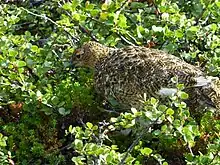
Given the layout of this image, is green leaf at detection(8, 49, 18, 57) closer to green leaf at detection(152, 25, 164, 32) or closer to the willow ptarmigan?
the willow ptarmigan

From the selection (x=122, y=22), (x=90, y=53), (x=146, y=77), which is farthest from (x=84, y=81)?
(x=146, y=77)

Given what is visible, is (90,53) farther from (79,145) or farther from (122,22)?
(79,145)

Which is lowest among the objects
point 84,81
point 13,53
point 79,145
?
point 84,81

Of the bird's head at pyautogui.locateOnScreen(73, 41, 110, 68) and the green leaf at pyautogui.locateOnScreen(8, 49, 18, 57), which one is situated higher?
the green leaf at pyautogui.locateOnScreen(8, 49, 18, 57)

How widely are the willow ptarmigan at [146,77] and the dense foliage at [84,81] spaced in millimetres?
107

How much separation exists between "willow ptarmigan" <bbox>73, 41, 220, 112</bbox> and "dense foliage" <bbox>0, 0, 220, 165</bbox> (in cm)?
11

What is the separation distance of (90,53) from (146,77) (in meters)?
0.85

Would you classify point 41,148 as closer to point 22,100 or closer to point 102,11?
point 22,100

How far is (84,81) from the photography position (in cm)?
459

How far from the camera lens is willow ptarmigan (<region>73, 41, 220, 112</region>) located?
12.4ft

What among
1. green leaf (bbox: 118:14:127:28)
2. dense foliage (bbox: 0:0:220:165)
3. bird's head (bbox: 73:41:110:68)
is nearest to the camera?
dense foliage (bbox: 0:0:220:165)

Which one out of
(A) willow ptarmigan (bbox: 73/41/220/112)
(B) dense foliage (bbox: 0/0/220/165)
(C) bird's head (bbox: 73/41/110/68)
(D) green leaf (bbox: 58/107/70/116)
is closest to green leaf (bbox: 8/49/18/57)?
(B) dense foliage (bbox: 0/0/220/165)

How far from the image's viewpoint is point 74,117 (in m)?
4.09

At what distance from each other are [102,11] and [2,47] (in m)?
0.78
